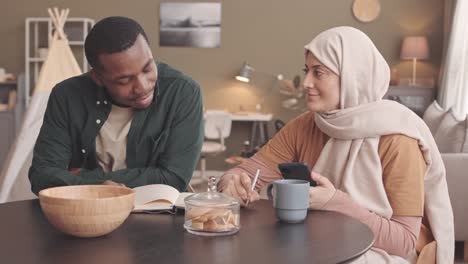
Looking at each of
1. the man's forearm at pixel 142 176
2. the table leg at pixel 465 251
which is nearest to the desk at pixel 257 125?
the table leg at pixel 465 251

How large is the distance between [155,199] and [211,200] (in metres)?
0.24

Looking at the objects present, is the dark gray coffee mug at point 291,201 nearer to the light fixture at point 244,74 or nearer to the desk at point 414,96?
the desk at point 414,96

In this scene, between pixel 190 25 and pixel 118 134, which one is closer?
pixel 118 134

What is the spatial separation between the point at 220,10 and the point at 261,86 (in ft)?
3.26

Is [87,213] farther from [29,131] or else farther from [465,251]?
[465,251]

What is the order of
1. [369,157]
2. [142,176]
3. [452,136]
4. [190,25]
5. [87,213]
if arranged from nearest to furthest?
[87,213]
[369,157]
[142,176]
[452,136]
[190,25]

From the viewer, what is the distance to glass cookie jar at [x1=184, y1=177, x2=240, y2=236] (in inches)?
56.1

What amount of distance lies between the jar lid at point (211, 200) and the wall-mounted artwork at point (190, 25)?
6.28 meters

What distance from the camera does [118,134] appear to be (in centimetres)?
207

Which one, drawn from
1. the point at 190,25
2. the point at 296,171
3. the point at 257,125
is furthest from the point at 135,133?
the point at 190,25

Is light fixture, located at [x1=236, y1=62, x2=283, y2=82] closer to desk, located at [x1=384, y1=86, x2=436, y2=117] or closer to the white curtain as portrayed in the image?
desk, located at [x1=384, y1=86, x2=436, y2=117]

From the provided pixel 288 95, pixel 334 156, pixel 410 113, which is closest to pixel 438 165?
pixel 410 113

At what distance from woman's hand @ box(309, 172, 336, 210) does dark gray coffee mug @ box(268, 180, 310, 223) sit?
3.7 inches

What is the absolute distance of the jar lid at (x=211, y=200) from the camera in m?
1.44
